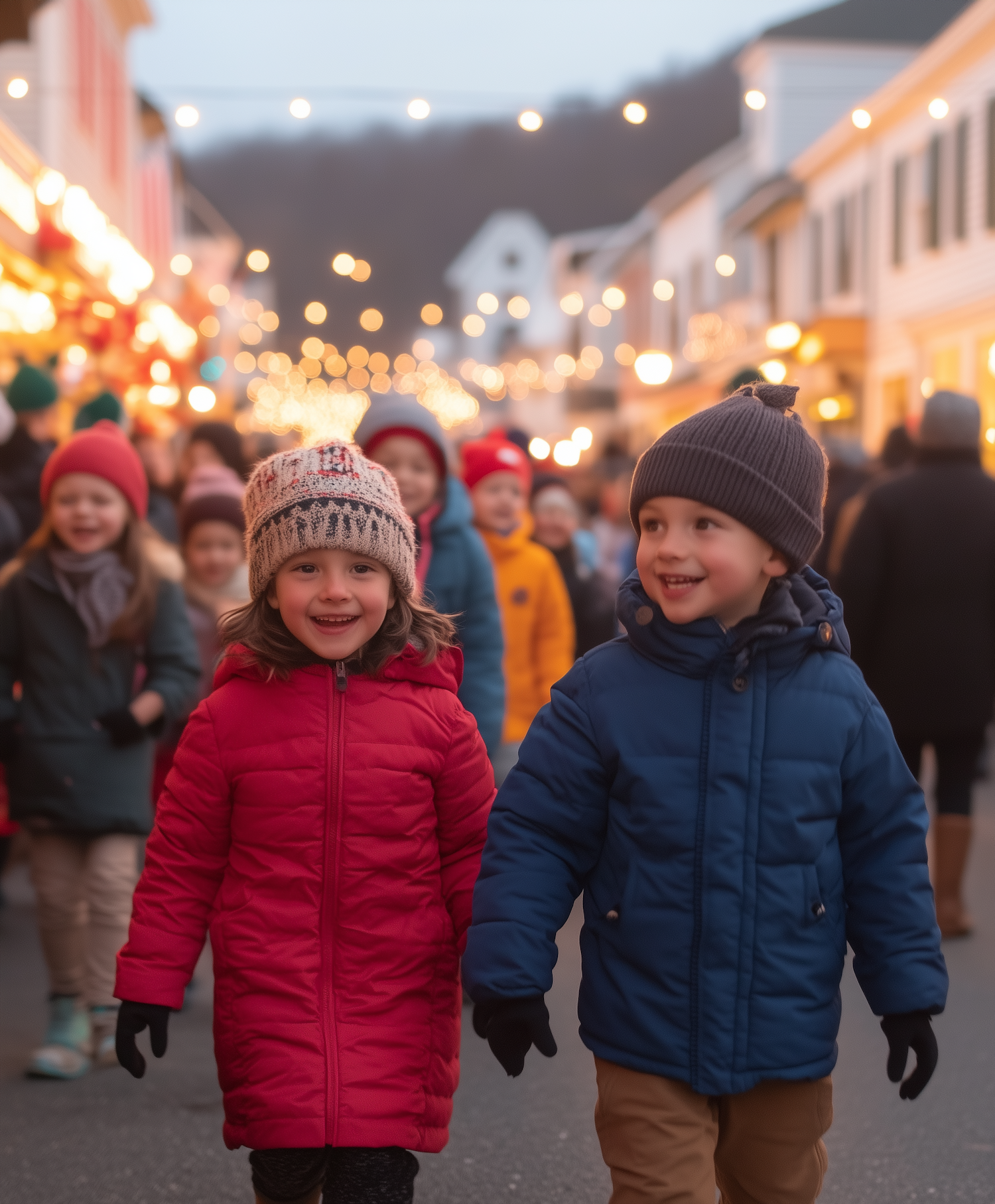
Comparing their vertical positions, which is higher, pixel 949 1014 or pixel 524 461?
pixel 524 461

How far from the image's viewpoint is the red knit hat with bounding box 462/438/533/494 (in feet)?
21.1

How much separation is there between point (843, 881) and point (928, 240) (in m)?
20.2

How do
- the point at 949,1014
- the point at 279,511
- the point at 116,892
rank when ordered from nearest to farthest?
the point at 279,511, the point at 116,892, the point at 949,1014

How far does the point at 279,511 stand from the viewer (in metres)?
3.28

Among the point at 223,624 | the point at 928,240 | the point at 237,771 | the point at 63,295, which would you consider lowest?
the point at 237,771

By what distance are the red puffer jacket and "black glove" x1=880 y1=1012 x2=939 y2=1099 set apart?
0.84m

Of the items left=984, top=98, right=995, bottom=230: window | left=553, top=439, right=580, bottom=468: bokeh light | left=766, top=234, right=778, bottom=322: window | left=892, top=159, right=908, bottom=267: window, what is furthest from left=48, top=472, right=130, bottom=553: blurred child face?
left=766, top=234, right=778, bottom=322: window

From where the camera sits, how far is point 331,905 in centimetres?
304

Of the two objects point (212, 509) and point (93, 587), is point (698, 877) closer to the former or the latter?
point (93, 587)

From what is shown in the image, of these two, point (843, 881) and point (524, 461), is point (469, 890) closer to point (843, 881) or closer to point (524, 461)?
point (843, 881)

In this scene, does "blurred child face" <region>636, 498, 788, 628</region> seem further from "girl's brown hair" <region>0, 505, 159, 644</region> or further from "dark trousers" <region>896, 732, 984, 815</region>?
"dark trousers" <region>896, 732, 984, 815</region>

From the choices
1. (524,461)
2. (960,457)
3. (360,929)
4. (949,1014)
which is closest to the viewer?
(360,929)

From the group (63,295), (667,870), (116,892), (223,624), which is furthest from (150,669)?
(63,295)

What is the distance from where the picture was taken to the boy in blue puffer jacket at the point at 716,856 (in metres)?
2.75
